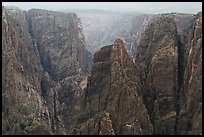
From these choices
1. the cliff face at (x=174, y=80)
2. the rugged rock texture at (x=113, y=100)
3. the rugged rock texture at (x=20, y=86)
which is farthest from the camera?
the rugged rock texture at (x=20, y=86)

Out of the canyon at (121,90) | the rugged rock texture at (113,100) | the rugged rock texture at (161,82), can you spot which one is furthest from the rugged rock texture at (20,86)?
the rugged rock texture at (161,82)

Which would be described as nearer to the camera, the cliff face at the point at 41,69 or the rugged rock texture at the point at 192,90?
the rugged rock texture at the point at 192,90

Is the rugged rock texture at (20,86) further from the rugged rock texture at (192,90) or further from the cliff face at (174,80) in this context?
the rugged rock texture at (192,90)

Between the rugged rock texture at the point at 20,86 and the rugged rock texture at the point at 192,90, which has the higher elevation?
the rugged rock texture at the point at 192,90

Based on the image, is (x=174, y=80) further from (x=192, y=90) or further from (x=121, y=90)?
(x=121, y=90)

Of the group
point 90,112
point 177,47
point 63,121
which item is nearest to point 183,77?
point 177,47

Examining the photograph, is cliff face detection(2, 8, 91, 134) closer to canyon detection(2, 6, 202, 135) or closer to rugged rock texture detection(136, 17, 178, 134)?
canyon detection(2, 6, 202, 135)

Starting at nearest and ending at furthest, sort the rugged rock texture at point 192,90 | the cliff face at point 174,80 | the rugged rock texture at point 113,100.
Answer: the rugged rock texture at point 192,90 → the rugged rock texture at point 113,100 → the cliff face at point 174,80
